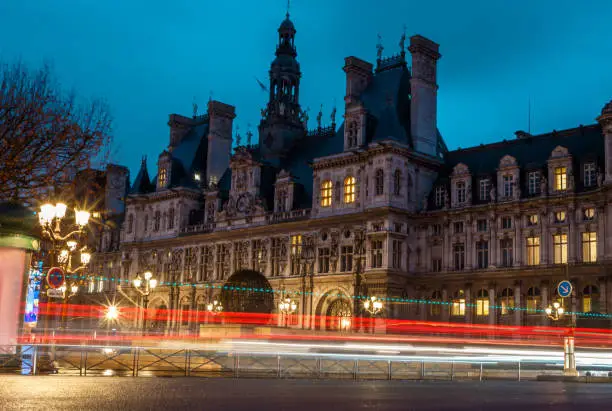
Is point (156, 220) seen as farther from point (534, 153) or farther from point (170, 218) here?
point (534, 153)

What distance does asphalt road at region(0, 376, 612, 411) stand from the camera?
15.0 m

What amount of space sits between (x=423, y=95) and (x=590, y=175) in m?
15.9

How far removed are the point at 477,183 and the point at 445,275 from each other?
715 centimetres

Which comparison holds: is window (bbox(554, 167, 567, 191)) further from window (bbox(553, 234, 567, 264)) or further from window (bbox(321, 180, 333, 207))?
window (bbox(321, 180, 333, 207))

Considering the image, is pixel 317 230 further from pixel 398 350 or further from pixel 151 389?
pixel 151 389

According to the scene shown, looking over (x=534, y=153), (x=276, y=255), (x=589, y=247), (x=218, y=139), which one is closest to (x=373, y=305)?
(x=589, y=247)

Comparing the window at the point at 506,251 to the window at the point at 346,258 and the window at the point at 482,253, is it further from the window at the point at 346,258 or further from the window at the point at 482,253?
the window at the point at 346,258

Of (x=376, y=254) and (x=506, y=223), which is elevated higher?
(x=506, y=223)

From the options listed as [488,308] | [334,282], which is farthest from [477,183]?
[334,282]

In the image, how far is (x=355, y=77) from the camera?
66562 mm

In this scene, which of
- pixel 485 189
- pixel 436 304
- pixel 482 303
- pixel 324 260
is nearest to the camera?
pixel 482 303

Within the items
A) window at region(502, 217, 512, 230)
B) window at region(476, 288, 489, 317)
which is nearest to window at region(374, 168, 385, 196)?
window at region(502, 217, 512, 230)

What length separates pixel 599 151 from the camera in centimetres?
5234

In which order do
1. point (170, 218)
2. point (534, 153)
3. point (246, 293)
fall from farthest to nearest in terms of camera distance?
point (170, 218), point (534, 153), point (246, 293)
